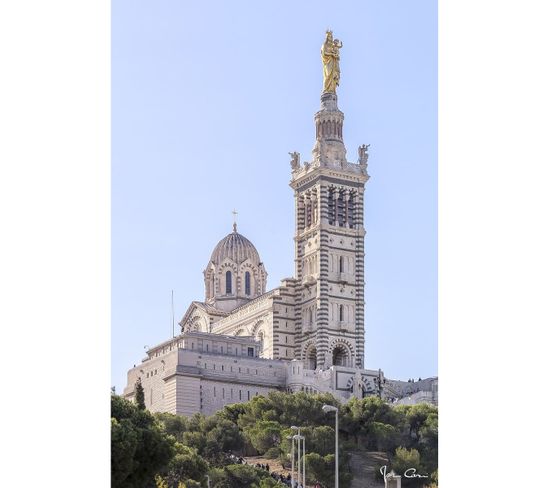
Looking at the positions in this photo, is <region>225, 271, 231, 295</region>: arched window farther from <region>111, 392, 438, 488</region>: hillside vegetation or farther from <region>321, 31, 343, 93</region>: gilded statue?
<region>111, 392, 438, 488</region>: hillside vegetation

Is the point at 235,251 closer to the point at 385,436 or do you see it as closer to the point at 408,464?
the point at 385,436

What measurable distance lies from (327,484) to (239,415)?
1334cm

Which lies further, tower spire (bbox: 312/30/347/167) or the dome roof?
the dome roof

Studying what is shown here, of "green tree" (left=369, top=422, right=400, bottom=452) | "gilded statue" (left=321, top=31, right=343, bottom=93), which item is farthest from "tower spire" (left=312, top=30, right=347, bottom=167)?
"green tree" (left=369, top=422, right=400, bottom=452)

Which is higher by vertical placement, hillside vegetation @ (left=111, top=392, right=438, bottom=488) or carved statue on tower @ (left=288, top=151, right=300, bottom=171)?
carved statue on tower @ (left=288, top=151, right=300, bottom=171)

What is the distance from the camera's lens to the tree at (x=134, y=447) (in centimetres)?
4388

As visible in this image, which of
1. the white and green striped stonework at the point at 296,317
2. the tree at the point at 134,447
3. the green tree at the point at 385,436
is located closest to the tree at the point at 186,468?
the tree at the point at 134,447

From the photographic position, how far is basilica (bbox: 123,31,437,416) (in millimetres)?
107125

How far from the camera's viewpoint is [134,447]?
44.4 metres

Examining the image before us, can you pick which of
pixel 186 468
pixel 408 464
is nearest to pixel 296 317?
pixel 408 464

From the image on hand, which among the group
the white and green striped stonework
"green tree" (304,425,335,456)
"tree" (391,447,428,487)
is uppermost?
the white and green striped stonework

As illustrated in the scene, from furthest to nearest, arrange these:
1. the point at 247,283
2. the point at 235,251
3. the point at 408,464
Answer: the point at 247,283 → the point at 235,251 → the point at 408,464

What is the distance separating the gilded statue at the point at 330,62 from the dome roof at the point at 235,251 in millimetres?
15493

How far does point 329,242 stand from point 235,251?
11111 millimetres
